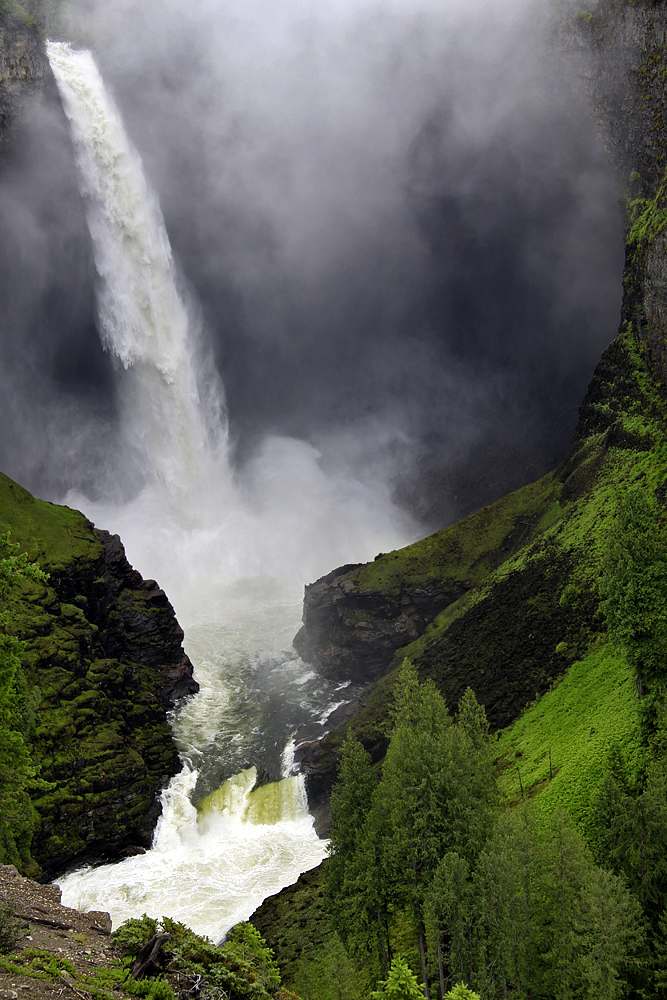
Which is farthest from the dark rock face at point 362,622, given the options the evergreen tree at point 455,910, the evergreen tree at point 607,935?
the evergreen tree at point 607,935

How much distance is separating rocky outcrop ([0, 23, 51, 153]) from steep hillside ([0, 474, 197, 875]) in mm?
92411

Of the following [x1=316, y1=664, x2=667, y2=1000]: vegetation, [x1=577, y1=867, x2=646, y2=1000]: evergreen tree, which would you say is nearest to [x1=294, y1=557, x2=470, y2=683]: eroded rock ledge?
[x1=316, y1=664, x2=667, y2=1000]: vegetation

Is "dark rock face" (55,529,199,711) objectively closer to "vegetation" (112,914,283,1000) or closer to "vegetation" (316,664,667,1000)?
"vegetation" (316,664,667,1000)

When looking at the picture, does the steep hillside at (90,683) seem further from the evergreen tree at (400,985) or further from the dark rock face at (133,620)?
the evergreen tree at (400,985)

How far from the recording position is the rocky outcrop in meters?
145

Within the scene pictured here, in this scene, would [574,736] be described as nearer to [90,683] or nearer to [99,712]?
[99,712]

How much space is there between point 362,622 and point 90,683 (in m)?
52.2

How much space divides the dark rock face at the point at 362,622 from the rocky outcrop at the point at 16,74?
12695 centimetres

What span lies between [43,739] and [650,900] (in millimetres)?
68958

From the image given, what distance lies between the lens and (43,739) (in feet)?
254

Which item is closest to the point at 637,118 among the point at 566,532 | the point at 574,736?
the point at 566,532

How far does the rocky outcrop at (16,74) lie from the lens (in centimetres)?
14488

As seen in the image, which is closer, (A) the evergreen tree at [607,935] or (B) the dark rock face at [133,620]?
(A) the evergreen tree at [607,935]

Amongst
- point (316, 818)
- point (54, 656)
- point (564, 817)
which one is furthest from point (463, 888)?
point (54, 656)
